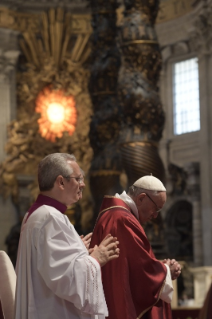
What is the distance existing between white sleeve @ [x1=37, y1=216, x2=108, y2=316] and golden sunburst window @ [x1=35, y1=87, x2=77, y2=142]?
1898cm

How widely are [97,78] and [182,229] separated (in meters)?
9.26

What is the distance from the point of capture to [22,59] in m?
23.6

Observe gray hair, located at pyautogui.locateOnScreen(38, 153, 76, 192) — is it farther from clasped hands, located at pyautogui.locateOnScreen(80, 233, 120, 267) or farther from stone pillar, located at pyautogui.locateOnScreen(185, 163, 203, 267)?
stone pillar, located at pyautogui.locateOnScreen(185, 163, 203, 267)

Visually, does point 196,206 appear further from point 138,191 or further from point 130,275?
point 130,275

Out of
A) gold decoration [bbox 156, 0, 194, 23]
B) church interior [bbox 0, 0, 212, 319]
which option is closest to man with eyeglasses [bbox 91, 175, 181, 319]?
church interior [bbox 0, 0, 212, 319]

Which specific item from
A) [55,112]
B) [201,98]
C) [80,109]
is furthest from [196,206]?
[55,112]

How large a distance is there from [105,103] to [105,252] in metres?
7.78

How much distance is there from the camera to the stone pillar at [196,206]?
19.9 meters

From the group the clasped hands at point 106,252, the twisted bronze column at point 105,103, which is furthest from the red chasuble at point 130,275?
the twisted bronze column at point 105,103

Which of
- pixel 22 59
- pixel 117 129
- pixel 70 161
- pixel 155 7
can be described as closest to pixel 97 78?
pixel 117 129

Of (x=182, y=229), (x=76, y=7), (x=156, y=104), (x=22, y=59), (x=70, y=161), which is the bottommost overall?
(x=182, y=229)

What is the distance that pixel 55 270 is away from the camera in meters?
4.23

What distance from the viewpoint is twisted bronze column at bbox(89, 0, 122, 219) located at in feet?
39.5

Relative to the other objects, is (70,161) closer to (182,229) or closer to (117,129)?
(117,129)
